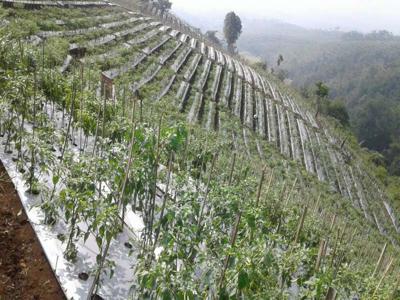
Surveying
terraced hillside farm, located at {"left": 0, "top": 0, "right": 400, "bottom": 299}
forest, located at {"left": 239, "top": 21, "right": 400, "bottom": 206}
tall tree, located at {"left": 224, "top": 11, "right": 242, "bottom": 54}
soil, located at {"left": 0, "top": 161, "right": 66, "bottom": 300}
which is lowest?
forest, located at {"left": 239, "top": 21, "right": 400, "bottom": 206}

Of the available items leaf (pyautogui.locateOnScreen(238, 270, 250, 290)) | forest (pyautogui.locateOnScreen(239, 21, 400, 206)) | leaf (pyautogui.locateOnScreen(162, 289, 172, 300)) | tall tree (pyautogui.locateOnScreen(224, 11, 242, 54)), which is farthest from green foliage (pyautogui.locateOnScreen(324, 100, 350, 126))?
leaf (pyautogui.locateOnScreen(162, 289, 172, 300))

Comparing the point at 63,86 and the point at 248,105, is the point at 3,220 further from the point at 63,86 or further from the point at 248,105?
the point at 248,105

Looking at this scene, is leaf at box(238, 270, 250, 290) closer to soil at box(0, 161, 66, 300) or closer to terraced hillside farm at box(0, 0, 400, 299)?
terraced hillside farm at box(0, 0, 400, 299)

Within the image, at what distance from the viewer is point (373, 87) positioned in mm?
87250

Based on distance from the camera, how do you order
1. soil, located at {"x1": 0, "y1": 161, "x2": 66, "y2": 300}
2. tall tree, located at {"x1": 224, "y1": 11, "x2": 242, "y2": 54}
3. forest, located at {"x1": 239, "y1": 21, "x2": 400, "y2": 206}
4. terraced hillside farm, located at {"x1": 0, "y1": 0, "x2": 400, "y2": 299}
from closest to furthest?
terraced hillside farm, located at {"x1": 0, "y1": 0, "x2": 400, "y2": 299}, soil, located at {"x1": 0, "y1": 161, "x2": 66, "y2": 300}, forest, located at {"x1": 239, "y1": 21, "x2": 400, "y2": 206}, tall tree, located at {"x1": 224, "y1": 11, "x2": 242, "y2": 54}

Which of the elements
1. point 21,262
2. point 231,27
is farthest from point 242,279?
point 231,27

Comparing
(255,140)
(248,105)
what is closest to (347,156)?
(248,105)

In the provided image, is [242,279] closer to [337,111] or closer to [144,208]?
[144,208]

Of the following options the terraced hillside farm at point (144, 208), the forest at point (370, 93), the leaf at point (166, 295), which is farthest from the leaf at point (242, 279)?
the forest at point (370, 93)

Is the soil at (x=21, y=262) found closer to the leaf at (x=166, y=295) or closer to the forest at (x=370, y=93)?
the leaf at (x=166, y=295)

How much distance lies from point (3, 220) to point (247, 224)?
2.38m

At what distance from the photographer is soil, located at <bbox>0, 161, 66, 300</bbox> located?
3.15m

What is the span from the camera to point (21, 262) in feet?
11.2

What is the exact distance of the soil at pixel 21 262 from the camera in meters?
3.15
